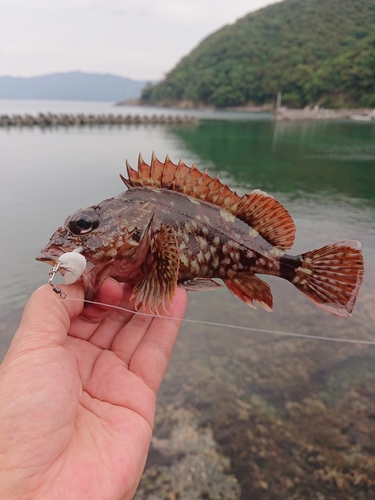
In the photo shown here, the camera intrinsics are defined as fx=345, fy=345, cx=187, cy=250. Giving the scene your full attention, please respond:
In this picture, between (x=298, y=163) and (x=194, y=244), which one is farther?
(x=298, y=163)

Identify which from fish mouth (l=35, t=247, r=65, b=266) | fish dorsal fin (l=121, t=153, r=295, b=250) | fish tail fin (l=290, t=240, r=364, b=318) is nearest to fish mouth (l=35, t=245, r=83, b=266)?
fish mouth (l=35, t=247, r=65, b=266)

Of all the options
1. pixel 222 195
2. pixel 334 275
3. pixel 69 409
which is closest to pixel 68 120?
pixel 222 195

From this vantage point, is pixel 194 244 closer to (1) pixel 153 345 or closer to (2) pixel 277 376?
(1) pixel 153 345

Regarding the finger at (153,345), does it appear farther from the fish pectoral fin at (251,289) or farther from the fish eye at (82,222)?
the fish eye at (82,222)

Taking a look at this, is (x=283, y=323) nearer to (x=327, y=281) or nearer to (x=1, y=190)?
(x=327, y=281)

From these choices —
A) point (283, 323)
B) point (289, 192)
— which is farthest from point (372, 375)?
point (289, 192)

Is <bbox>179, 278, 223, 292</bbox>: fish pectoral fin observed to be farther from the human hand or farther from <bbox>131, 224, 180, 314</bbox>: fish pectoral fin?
the human hand
